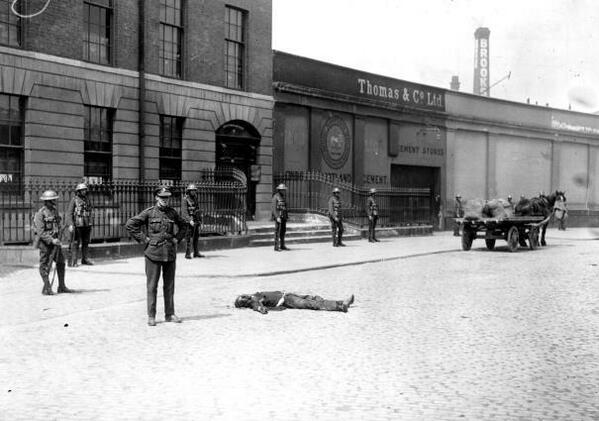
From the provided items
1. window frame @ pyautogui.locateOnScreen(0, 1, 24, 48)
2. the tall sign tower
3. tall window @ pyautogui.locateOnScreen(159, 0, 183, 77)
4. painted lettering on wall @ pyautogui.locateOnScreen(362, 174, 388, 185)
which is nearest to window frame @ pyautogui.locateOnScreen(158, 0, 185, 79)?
tall window @ pyautogui.locateOnScreen(159, 0, 183, 77)

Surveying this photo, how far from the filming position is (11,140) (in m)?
16.9

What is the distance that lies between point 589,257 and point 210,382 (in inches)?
608

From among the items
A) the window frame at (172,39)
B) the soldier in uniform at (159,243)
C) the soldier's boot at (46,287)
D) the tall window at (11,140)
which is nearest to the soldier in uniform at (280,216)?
the window frame at (172,39)

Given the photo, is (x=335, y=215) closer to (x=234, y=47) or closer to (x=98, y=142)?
(x=98, y=142)

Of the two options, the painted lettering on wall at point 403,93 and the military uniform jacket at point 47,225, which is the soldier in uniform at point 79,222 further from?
the painted lettering on wall at point 403,93

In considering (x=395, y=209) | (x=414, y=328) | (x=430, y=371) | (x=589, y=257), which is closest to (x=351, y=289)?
(x=414, y=328)

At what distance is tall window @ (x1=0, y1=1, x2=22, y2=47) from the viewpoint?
1655cm

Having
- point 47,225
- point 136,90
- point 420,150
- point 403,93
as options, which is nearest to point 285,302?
point 47,225

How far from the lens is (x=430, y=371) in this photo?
20.4 ft

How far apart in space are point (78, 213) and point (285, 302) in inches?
262

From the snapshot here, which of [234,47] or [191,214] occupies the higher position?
[234,47]

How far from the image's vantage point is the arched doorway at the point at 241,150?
2300 cm

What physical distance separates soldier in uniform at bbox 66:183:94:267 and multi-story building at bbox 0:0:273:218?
3.41 metres

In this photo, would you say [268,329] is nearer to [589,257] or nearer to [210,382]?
[210,382]
